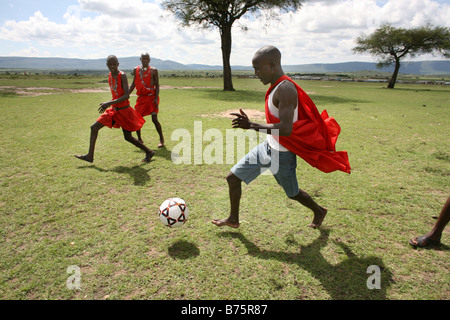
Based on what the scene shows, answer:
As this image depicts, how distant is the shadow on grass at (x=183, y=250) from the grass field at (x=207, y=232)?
0.07ft

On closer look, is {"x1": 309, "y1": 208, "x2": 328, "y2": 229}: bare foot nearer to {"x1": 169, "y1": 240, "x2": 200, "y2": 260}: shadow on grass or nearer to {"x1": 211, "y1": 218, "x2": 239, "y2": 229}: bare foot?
{"x1": 211, "y1": 218, "x2": 239, "y2": 229}: bare foot

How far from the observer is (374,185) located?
17.4 ft

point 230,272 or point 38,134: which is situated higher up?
point 38,134

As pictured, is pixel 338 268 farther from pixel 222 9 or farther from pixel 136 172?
pixel 222 9

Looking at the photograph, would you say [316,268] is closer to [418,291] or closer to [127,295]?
[418,291]

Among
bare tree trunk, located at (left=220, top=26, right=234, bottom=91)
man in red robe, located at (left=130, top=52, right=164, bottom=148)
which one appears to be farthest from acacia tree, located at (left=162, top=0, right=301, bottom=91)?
man in red robe, located at (left=130, top=52, right=164, bottom=148)

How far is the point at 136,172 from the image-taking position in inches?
227

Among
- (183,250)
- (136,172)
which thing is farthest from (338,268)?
(136,172)

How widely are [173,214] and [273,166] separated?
60.1 inches

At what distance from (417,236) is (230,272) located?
2715 mm

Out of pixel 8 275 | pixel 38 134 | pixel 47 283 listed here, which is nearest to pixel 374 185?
pixel 47 283

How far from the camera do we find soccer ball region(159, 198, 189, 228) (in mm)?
3609

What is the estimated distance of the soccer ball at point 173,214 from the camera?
3609 millimetres

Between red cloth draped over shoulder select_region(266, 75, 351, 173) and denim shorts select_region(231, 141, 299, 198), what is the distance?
15 centimetres
